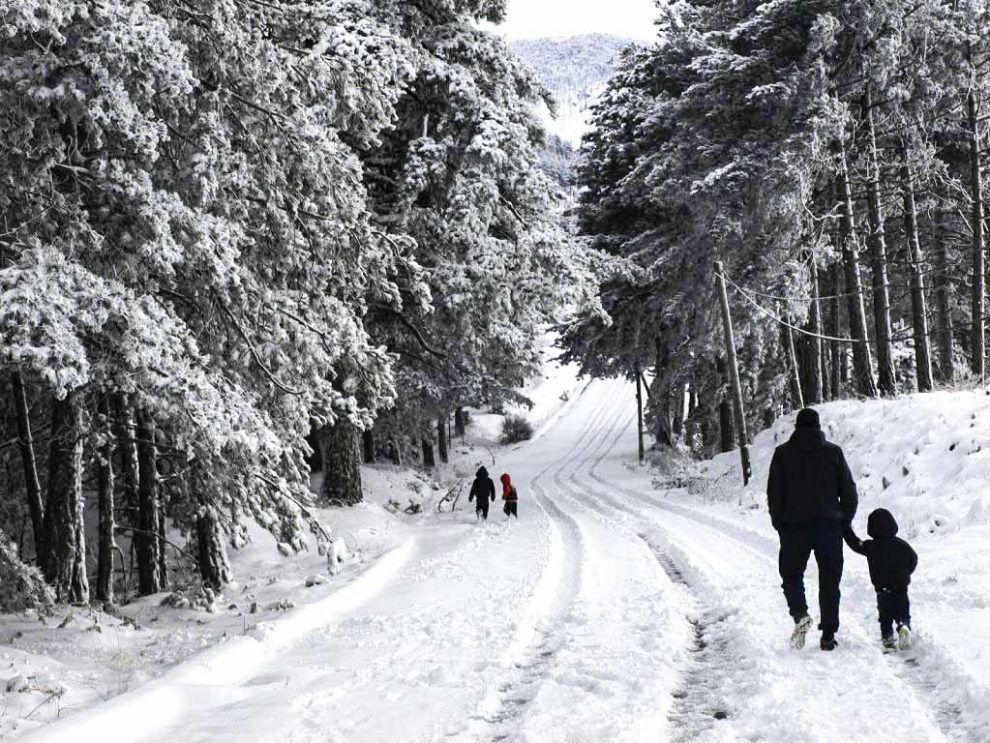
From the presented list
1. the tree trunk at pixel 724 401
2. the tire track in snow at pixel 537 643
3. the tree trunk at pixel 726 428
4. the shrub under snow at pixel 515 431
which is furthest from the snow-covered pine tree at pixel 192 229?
the shrub under snow at pixel 515 431

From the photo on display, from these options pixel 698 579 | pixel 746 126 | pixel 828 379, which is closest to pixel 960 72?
pixel 746 126

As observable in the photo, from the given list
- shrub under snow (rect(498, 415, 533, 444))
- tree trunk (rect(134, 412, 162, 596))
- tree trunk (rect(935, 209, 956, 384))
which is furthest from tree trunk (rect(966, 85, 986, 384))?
shrub under snow (rect(498, 415, 533, 444))

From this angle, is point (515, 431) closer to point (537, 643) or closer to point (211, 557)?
point (211, 557)

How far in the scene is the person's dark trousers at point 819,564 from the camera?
5.77 metres

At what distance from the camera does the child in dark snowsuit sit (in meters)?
5.71

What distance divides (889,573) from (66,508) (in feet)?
26.6

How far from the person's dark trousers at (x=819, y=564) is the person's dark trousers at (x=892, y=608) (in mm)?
318

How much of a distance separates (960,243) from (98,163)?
83.4ft

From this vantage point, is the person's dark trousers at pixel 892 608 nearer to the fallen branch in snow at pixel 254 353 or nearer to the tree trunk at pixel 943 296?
the fallen branch in snow at pixel 254 353

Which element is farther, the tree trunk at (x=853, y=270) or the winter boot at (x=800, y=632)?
the tree trunk at (x=853, y=270)

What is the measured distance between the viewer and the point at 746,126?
23031mm

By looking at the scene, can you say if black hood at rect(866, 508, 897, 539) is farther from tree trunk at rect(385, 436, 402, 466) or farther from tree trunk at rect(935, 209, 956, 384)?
tree trunk at rect(385, 436, 402, 466)

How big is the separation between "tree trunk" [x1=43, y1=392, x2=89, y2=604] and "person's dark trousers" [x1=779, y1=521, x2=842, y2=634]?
685 cm

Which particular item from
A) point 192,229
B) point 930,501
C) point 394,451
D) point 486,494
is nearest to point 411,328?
point 486,494
